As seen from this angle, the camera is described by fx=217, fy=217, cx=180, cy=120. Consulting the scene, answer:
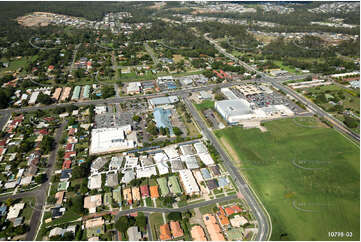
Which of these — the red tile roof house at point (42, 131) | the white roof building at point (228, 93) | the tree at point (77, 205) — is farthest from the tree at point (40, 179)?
the white roof building at point (228, 93)

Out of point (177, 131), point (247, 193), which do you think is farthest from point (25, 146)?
point (247, 193)

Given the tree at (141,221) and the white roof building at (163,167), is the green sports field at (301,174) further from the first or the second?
the tree at (141,221)

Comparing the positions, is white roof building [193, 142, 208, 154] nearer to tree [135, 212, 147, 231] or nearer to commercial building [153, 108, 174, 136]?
commercial building [153, 108, 174, 136]

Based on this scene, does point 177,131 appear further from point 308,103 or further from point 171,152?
point 308,103

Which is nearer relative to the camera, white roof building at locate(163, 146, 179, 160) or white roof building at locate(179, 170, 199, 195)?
white roof building at locate(179, 170, 199, 195)

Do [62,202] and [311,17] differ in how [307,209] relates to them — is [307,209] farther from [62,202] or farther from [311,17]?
[311,17]

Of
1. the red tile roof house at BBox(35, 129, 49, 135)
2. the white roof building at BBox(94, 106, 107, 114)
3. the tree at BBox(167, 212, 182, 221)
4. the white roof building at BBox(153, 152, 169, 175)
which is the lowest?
the tree at BBox(167, 212, 182, 221)

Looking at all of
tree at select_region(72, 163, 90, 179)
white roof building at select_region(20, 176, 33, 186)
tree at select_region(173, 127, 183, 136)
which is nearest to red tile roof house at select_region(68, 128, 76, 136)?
white roof building at select_region(20, 176, 33, 186)
